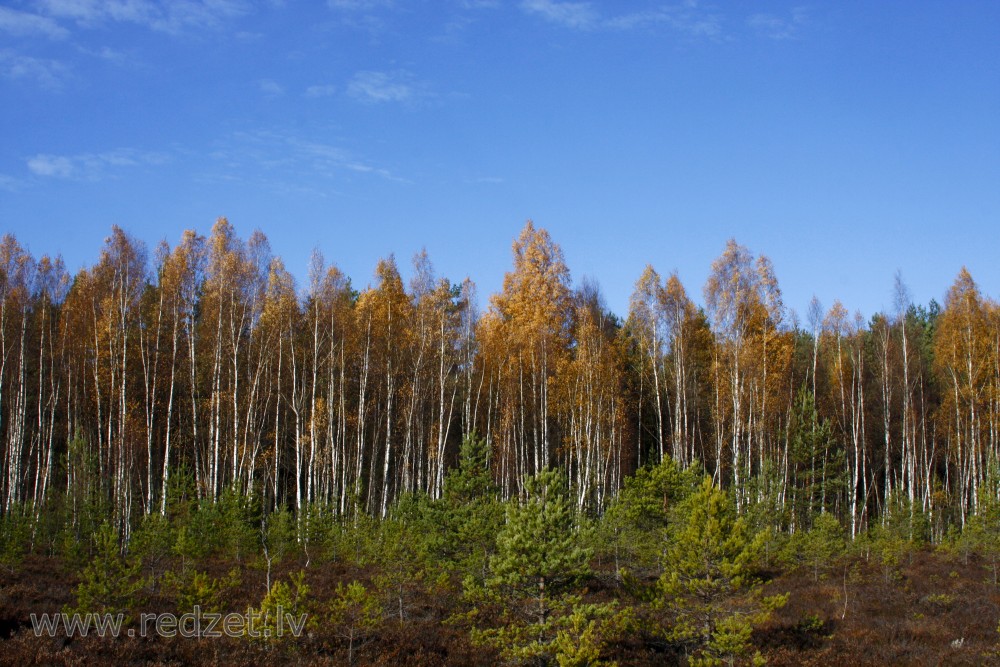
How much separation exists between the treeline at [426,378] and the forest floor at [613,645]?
12.2 feet

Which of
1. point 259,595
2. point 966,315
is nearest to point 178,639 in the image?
point 259,595

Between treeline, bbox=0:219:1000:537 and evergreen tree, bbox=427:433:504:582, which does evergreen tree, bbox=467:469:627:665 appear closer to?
evergreen tree, bbox=427:433:504:582

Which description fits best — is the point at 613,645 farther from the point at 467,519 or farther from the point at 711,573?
the point at 467,519

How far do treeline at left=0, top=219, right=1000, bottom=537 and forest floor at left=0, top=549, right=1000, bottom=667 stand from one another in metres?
3.71

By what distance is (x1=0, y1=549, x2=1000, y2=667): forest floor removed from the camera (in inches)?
516

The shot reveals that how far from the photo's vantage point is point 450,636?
1628 cm

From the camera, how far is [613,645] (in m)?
16.5

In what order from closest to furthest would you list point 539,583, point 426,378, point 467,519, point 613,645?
point 539,583 < point 613,645 < point 467,519 < point 426,378

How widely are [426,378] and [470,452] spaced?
1178 centimetres

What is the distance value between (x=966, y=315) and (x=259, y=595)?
31742 mm

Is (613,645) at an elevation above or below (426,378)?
below

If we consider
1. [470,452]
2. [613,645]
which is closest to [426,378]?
[470,452]

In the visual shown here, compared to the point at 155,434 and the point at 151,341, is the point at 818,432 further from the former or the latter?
the point at 155,434

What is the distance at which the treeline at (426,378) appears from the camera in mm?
25266
